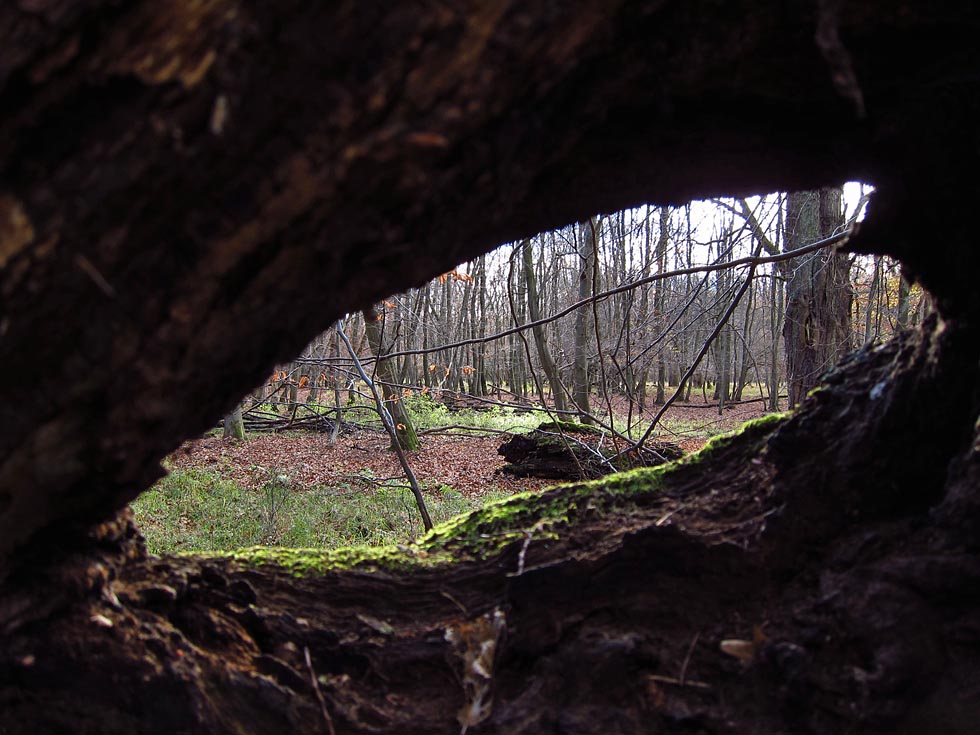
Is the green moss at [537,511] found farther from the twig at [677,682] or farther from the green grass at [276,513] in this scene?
the green grass at [276,513]

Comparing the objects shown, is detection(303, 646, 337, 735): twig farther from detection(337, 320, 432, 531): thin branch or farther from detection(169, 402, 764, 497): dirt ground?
detection(169, 402, 764, 497): dirt ground

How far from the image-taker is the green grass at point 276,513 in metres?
6.25

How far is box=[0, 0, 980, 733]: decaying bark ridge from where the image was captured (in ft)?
2.97

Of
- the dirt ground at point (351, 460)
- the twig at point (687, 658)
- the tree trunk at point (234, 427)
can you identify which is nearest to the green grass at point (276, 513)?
the dirt ground at point (351, 460)

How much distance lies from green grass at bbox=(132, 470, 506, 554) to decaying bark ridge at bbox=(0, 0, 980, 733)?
398 centimetres

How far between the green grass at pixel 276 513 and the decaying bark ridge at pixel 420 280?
398cm

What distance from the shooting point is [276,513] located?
23.2ft

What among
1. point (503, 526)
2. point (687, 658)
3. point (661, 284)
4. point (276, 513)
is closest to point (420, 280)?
point (503, 526)

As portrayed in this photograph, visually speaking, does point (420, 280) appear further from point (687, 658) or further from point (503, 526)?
point (687, 658)

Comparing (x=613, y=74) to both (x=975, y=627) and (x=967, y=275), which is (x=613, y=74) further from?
(x=975, y=627)

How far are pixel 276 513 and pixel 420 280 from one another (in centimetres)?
657

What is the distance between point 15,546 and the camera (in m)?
1.25

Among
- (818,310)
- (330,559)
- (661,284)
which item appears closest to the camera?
(330,559)

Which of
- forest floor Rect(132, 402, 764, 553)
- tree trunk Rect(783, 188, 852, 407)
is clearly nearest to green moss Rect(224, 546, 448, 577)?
forest floor Rect(132, 402, 764, 553)
